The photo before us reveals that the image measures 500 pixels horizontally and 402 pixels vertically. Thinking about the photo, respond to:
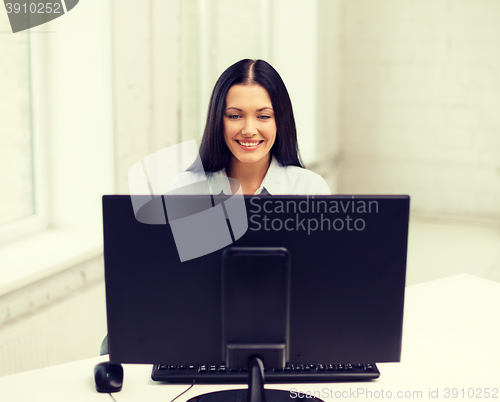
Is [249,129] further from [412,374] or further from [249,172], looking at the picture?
[412,374]

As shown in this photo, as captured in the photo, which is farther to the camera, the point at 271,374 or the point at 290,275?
the point at 271,374

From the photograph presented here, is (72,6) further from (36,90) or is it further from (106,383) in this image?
(106,383)

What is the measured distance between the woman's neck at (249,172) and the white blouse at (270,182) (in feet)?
0.07

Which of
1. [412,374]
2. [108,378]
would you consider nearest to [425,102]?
[412,374]

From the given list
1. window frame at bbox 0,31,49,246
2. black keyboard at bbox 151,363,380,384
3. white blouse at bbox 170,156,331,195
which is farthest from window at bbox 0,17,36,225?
black keyboard at bbox 151,363,380,384

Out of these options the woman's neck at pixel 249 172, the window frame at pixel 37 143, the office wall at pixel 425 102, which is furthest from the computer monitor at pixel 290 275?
the office wall at pixel 425 102

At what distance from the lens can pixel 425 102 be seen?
179 inches

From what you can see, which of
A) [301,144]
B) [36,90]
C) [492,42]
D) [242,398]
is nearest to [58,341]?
[36,90]

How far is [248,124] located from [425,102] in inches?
126

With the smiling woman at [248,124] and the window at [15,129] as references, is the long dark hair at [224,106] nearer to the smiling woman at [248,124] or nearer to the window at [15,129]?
the smiling woman at [248,124]

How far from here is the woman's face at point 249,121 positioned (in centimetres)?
175

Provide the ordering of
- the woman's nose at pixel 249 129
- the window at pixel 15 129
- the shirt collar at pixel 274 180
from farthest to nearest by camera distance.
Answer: the window at pixel 15 129 < the shirt collar at pixel 274 180 < the woman's nose at pixel 249 129

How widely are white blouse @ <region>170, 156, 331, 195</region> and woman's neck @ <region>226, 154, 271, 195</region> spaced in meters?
0.02

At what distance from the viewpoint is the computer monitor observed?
0.97m
